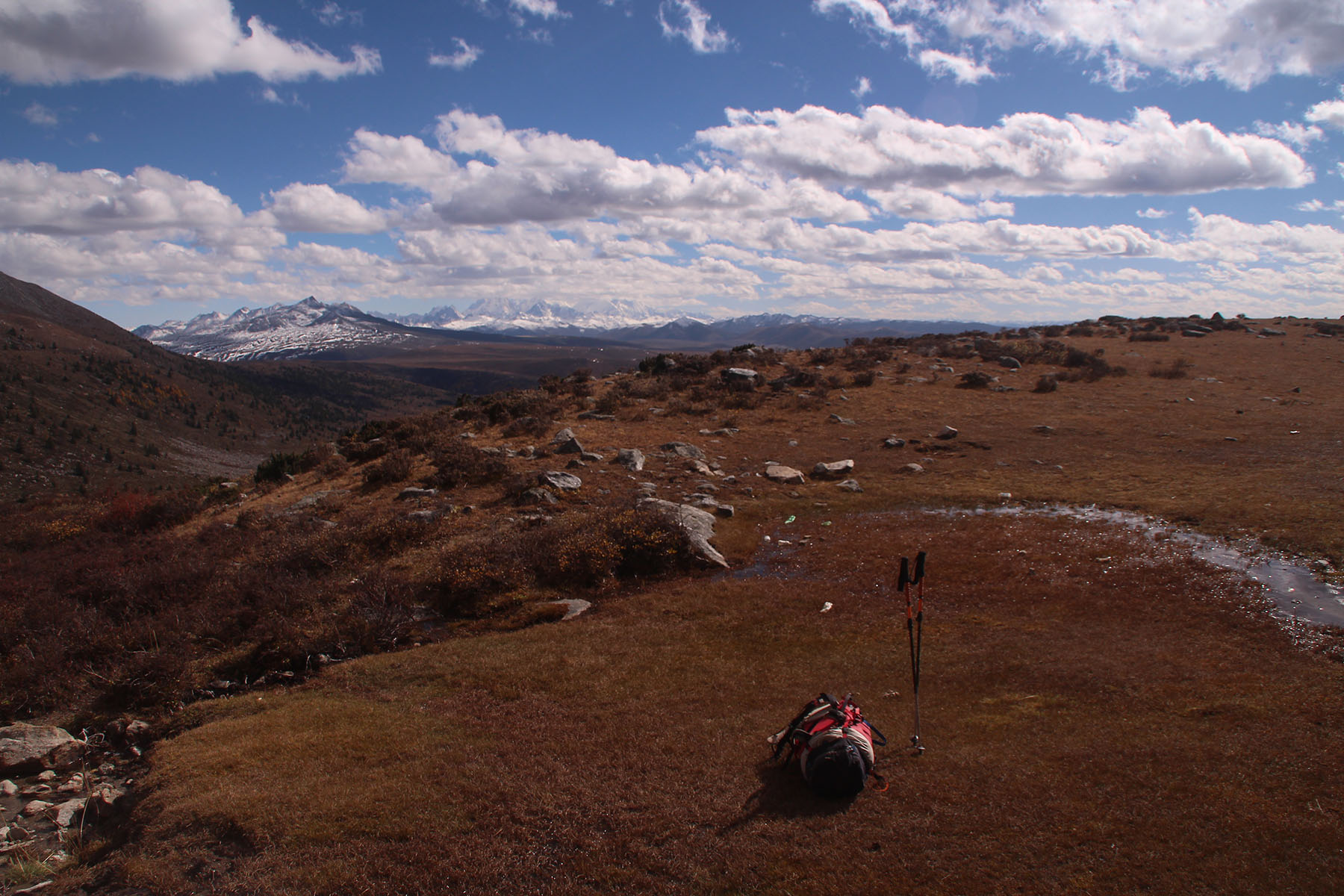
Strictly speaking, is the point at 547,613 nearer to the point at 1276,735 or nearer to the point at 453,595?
the point at 453,595

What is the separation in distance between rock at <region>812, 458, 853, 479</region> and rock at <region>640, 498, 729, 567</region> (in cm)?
677

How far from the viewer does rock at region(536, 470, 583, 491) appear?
21812 mm

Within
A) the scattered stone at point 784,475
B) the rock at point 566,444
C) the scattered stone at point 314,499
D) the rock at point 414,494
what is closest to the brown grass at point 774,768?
the rock at point 414,494

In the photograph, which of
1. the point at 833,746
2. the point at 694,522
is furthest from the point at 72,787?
the point at 694,522

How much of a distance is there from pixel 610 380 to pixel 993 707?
1438 inches

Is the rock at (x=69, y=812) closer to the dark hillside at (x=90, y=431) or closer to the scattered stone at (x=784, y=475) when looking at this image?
the scattered stone at (x=784, y=475)

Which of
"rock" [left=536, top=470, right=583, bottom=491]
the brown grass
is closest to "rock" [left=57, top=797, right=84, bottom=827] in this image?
the brown grass

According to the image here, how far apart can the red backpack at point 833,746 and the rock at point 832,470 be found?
16.6 metres

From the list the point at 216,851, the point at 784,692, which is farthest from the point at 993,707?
the point at 216,851

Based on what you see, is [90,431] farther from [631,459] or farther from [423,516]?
[631,459]

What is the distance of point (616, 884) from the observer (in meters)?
6.61

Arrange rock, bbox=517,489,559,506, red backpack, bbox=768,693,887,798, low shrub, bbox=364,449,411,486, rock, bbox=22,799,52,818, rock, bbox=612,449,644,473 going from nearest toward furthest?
red backpack, bbox=768,693,887,798
rock, bbox=22,799,52,818
rock, bbox=517,489,559,506
low shrub, bbox=364,449,411,486
rock, bbox=612,449,644,473

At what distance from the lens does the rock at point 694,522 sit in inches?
680

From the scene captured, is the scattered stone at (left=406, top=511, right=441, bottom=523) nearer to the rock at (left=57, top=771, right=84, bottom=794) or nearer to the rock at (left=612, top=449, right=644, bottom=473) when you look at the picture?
the rock at (left=612, top=449, right=644, bottom=473)
